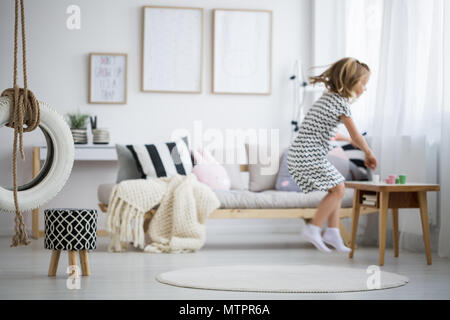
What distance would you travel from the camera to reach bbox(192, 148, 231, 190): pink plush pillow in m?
4.48

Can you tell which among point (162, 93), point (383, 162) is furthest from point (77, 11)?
point (383, 162)

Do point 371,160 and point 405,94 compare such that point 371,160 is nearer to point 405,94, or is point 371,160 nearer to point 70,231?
point 405,94

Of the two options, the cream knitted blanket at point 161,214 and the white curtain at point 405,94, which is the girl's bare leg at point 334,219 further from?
the cream knitted blanket at point 161,214

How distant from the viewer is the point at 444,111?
3.62 meters

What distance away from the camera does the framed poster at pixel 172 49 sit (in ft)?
16.6

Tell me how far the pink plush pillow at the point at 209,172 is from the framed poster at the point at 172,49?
0.75 meters

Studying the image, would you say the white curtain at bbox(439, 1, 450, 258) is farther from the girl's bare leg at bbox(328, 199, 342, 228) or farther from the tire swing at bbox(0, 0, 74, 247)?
the tire swing at bbox(0, 0, 74, 247)

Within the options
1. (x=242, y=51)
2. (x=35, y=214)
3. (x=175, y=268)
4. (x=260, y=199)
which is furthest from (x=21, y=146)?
(x=242, y=51)

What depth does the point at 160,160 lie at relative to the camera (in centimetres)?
425

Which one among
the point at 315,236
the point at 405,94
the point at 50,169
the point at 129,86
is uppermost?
the point at 129,86

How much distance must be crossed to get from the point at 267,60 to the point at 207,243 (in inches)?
66.0

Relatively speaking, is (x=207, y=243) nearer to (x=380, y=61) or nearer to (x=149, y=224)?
(x=149, y=224)

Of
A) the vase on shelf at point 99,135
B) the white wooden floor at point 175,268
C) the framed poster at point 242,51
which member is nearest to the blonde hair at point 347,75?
the white wooden floor at point 175,268

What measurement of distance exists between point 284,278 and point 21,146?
1.55 meters
